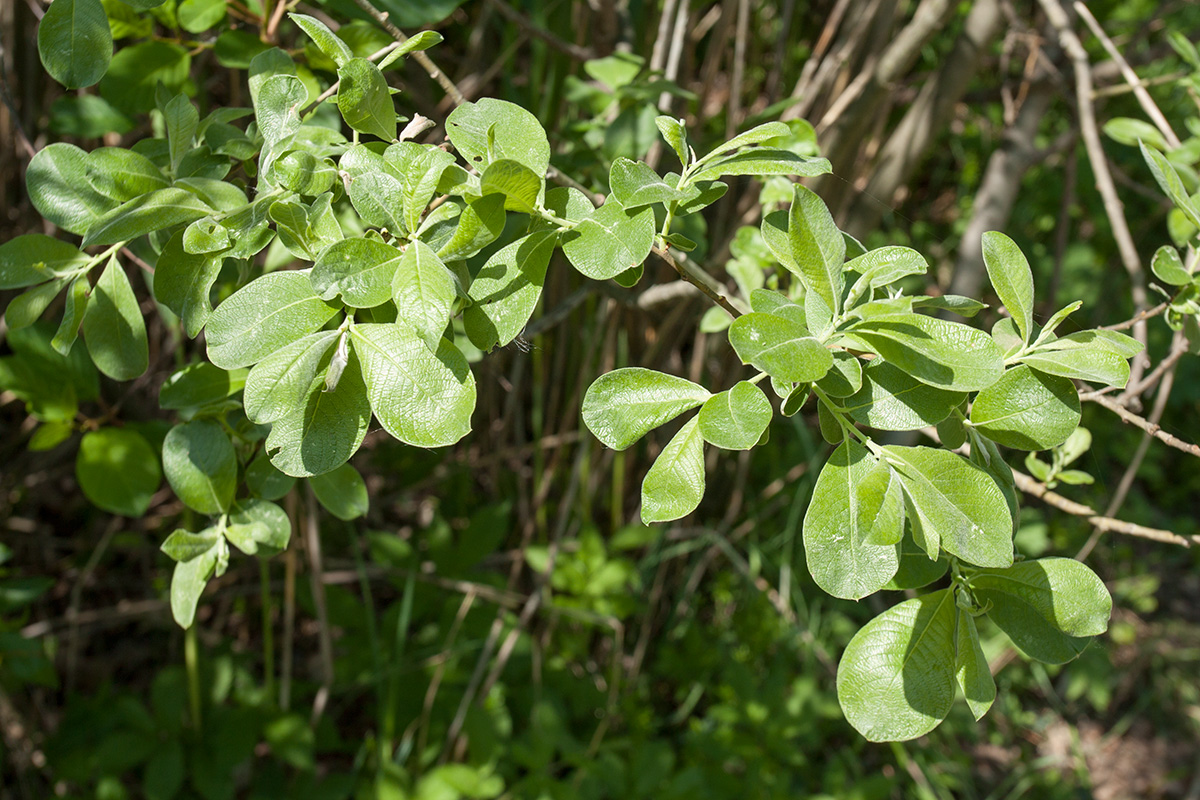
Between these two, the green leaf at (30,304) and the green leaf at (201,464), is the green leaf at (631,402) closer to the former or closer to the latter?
the green leaf at (201,464)

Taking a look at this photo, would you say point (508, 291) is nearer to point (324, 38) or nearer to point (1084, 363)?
point (324, 38)

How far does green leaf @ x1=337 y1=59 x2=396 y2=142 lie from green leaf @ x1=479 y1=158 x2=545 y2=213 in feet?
0.30

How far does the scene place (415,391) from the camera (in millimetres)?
430

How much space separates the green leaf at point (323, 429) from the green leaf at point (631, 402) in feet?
0.43

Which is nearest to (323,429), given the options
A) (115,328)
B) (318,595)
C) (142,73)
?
(115,328)

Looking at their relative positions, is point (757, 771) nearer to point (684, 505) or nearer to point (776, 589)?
point (776, 589)

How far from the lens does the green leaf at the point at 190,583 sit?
0.56 metres

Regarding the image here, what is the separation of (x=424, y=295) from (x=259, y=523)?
0.29 m

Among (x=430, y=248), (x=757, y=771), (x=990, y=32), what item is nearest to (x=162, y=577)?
(x=757, y=771)

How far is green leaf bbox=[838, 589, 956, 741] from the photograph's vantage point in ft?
1.54

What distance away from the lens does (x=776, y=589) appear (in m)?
1.67

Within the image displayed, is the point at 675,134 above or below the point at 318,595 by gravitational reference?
above

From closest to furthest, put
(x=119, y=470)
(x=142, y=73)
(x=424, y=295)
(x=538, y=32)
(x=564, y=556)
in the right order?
(x=424, y=295) → (x=142, y=73) → (x=119, y=470) → (x=538, y=32) → (x=564, y=556)

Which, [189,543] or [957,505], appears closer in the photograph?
[957,505]
